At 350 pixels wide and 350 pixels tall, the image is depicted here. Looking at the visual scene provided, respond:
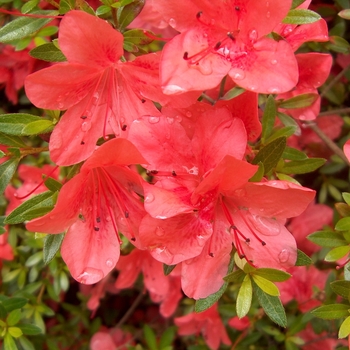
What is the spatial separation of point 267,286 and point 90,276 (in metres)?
0.43

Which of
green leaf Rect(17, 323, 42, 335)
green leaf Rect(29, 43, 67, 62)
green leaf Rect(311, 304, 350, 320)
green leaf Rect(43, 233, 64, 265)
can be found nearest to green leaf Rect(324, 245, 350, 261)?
green leaf Rect(311, 304, 350, 320)

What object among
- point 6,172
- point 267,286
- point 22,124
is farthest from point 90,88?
point 267,286

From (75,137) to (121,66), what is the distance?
0.67 feet

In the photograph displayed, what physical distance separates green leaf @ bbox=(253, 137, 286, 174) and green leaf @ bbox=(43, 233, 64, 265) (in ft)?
1.72

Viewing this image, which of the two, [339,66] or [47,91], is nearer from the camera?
[47,91]

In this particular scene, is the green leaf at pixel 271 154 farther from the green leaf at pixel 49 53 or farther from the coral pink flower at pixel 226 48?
the green leaf at pixel 49 53

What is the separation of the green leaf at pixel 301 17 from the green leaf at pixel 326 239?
0.58 m

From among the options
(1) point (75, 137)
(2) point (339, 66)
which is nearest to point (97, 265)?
(1) point (75, 137)

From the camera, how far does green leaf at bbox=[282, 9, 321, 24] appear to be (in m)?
1.12

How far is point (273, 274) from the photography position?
45.6 inches

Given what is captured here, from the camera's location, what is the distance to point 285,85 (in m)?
0.99

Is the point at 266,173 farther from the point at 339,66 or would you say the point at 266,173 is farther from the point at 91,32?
the point at 339,66

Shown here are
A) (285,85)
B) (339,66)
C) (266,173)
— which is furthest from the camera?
(339,66)

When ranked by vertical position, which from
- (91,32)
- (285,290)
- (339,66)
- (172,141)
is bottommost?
(285,290)
